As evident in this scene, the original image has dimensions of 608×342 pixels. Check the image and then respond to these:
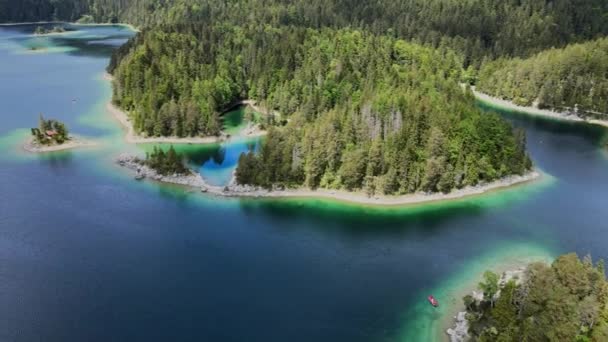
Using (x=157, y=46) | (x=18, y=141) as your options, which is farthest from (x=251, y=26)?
(x=18, y=141)

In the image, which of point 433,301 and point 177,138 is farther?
point 177,138

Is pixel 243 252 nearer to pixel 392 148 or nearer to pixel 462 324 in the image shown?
pixel 462 324

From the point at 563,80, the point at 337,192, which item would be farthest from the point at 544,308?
the point at 563,80

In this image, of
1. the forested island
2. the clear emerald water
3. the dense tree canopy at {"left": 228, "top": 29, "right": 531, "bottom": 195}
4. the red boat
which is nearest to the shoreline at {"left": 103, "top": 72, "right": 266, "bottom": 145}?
the forested island

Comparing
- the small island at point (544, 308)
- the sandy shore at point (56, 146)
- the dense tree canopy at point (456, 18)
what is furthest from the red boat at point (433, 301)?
the dense tree canopy at point (456, 18)

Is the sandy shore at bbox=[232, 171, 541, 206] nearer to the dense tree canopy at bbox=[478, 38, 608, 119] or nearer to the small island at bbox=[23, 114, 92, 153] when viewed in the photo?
the small island at bbox=[23, 114, 92, 153]

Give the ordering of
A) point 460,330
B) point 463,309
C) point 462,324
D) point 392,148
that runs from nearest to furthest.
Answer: point 460,330
point 462,324
point 463,309
point 392,148

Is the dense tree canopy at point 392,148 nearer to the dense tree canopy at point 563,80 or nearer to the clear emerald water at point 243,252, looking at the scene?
the clear emerald water at point 243,252
